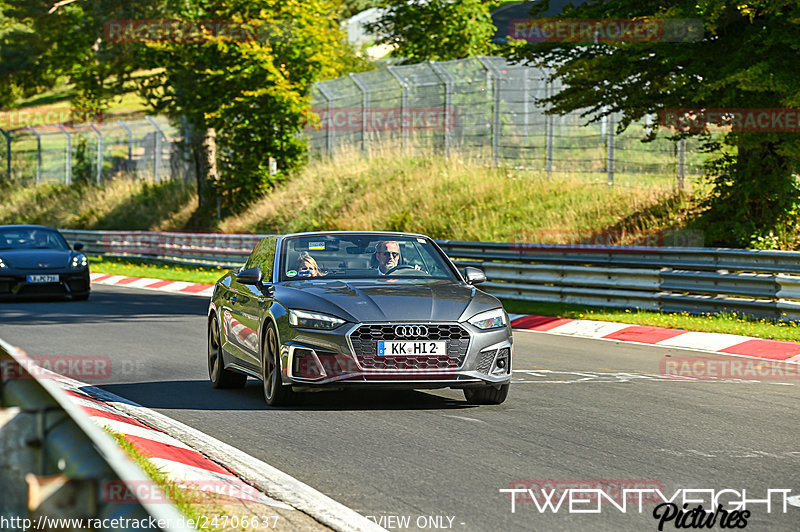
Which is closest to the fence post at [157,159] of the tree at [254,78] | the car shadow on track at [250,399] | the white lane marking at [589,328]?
the tree at [254,78]

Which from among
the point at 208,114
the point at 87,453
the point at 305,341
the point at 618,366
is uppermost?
the point at 208,114

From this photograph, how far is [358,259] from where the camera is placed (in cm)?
1038

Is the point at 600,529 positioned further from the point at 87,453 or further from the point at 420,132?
the point at 420,132

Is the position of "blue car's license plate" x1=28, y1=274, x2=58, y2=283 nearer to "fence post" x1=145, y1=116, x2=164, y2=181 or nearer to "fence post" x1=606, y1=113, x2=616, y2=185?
"fence post" x1=606, y1=113, x2=616, y2=185

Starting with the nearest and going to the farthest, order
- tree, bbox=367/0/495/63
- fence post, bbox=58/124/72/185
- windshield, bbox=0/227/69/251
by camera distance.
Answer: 1. windshield, bbox=0/227/69/251
2. tree, bbox=367/0/495/63
3. fence post, bbox=58/124/72/185

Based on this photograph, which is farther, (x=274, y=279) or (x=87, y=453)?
(x=274, y=279)

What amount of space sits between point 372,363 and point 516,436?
1.39m

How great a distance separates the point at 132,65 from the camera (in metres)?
45.4

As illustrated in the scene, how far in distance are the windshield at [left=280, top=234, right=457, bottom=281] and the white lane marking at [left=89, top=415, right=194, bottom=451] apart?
2.35 metres

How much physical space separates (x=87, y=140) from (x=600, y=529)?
51892 mm

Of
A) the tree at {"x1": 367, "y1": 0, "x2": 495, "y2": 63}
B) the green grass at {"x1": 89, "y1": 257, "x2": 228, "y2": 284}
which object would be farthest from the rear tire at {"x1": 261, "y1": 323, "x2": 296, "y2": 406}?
the tree at {"x1": 367, "y1": 0, "x2": 495, "y2": 63}

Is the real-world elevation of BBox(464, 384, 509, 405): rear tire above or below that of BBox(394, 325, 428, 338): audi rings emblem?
Result: below

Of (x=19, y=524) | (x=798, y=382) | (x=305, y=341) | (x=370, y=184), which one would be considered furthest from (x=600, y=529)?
(x=370, y=184)

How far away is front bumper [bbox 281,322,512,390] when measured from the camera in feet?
29.2
